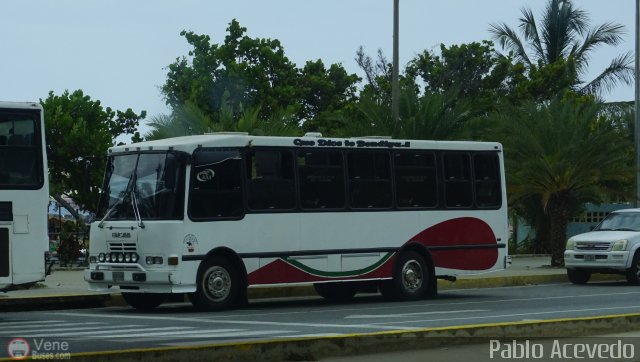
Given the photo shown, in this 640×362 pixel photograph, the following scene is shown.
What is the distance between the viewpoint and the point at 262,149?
22.1 meters

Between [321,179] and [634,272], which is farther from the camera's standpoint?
[634,272]

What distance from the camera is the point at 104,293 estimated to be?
23.3m

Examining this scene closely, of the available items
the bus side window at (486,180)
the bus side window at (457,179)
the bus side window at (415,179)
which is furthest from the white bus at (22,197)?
the bus side window at (486,180)

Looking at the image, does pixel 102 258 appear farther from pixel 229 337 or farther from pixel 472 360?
pixel 472 360

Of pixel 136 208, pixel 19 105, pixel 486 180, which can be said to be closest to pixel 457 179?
pixel 486 180

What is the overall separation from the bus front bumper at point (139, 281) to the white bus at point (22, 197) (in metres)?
1.42

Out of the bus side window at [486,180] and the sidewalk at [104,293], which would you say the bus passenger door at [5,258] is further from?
the bus side window at [486,180]

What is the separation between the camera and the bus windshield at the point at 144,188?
68.7 feet

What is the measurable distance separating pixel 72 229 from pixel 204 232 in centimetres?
1515

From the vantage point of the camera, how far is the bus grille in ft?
69.0

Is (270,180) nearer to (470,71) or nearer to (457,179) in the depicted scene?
(457,179)

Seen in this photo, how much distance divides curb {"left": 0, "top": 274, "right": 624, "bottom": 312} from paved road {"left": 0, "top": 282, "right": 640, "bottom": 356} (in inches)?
21.1

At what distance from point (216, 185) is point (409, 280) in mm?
4572

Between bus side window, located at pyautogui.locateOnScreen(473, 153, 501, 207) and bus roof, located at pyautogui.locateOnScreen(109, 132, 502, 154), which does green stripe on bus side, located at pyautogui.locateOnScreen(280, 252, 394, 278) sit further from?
bus side window, located at pyautogui.locateOnScreen(473, 153, 501, 207)
